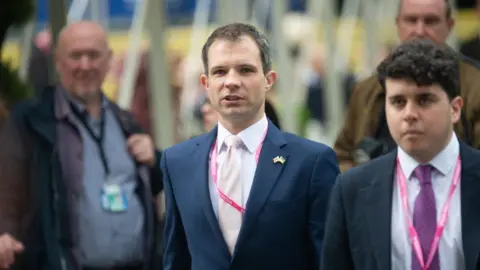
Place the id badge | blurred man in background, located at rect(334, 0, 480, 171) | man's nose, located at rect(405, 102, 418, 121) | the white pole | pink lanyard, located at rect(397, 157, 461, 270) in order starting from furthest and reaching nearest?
1. the white pole
2. the id badge
3. blurred man in background, located at rect(334, 0, 480, 171)
4. man's nose, located at rect(405, 102, 418, 121)
5. pink lanyard, located at rect(397, 157, 461, 270)

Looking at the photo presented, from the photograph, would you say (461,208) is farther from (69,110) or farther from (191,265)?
(69,110)

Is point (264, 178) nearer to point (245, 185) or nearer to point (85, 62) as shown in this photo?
point (245, 185)

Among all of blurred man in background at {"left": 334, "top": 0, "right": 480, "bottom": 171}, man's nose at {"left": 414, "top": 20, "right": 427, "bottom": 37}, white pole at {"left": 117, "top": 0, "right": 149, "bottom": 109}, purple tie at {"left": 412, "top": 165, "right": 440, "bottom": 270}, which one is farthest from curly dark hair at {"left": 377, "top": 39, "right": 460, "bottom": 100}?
→ white pole at {"left": 117, "top": 0, "right": 149, "bottom": 109}

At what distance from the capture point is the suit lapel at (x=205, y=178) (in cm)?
637

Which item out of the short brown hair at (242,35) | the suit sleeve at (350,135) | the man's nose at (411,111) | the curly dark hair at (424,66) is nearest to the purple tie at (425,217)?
the man's nose at (411,111)

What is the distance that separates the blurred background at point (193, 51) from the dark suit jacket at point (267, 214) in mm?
2473

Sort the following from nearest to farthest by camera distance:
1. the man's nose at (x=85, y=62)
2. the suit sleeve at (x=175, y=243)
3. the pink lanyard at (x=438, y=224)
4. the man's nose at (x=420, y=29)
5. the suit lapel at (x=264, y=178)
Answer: the pink lanyard at (x=438, y=224), the suit lapel at (x=264, y=178), the suit sleeve at (x=175, y=243), the man's nose at (x=420, y=29), the man's nose at (x=85, y=62)

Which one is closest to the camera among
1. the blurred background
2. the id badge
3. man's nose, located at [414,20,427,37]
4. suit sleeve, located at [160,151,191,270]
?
suit sleeve, located at [160,151,191,270]

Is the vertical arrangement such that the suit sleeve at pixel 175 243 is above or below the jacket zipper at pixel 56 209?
above

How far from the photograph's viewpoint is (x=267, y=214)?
20.9 ft

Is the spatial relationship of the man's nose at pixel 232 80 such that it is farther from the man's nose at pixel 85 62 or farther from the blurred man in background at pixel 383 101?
the man's nose at pixel 85 62

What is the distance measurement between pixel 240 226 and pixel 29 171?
6.98 feet

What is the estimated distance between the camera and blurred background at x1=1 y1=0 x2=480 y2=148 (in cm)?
1213

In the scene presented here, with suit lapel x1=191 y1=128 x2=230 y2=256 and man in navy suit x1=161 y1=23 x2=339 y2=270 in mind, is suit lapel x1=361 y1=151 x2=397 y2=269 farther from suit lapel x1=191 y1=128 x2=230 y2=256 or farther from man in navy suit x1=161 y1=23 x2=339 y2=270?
suit lapel x1=191 y1=128 x2=230 y2=256
